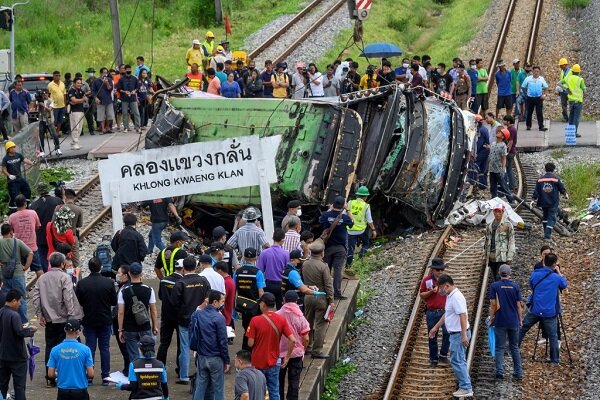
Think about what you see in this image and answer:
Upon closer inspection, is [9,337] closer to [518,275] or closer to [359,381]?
[359,381]

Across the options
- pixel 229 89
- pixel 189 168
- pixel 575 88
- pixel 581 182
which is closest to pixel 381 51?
pixel 575 88

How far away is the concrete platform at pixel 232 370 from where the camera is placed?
47.3ft

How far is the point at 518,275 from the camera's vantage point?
64.1 ft

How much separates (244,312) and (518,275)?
6093 millimetres

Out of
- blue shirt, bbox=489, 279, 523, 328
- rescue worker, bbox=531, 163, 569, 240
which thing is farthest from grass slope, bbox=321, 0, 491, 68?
blue shirt, bbox=489, 279, 523, 328

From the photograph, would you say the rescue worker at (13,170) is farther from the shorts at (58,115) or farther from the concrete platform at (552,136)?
the concrete platform at (552,136)

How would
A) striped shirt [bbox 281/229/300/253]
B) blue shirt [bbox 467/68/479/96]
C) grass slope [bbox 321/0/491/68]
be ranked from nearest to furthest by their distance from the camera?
striped shirt [bbox 281/229/300/253], blue shirt [bbox 467/68/479/96], grass slope [bbox 321/0/491/68]

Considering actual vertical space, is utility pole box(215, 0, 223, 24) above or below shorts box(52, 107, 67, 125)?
above

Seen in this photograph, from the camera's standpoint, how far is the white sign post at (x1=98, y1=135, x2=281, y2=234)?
18.9 metres

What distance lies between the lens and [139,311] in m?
14.0

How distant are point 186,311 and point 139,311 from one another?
51cm

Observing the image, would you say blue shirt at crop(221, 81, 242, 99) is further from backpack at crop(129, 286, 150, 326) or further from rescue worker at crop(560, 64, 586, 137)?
backpack at crop(129, 286, 150, 326)

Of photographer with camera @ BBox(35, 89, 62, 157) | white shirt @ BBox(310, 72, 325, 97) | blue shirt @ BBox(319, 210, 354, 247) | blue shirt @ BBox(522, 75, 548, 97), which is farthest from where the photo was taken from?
blue shirt @ BBox(522, 75, 548, 97)

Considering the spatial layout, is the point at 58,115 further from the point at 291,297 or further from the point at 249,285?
the point at 291,297
